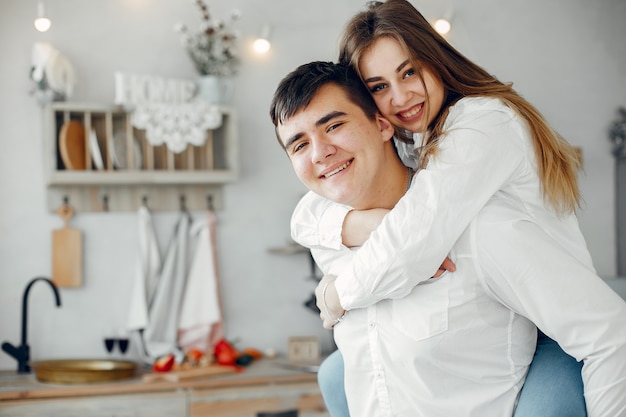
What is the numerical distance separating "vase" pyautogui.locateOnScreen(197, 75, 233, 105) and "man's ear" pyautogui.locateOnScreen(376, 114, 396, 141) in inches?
81.6

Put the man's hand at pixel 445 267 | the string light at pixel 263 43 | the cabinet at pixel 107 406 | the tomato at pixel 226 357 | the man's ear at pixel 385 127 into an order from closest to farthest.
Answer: the man's hand at pixel 445 267
the man's ear at pixel 385 127
the cabinet at pixel 107 406
the tomato at pixel 226 357
the string light at pixel 263 43

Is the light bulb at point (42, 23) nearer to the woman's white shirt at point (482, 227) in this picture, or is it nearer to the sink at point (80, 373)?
the sink at point (80, 373)

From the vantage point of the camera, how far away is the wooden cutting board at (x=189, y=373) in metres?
3.49

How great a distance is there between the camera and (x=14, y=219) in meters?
3.78

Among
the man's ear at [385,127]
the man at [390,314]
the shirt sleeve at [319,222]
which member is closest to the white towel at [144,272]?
the shirt sleeve at [319,222]

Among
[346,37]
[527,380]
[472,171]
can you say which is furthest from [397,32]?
[527,380]

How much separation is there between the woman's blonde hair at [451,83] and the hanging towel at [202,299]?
227cm

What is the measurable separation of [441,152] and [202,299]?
8.30 ft

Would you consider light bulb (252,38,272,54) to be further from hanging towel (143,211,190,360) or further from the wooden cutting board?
the wooden cutting board

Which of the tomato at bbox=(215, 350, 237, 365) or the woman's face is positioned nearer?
the woman's face

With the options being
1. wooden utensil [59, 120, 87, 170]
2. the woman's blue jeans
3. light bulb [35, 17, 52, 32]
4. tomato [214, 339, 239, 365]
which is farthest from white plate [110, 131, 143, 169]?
the woman's blue jeans

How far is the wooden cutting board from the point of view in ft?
11.5

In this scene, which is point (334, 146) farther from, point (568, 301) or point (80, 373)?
point (80, 373)

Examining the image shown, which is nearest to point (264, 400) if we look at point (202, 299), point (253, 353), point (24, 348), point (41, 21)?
point (253, 353)
